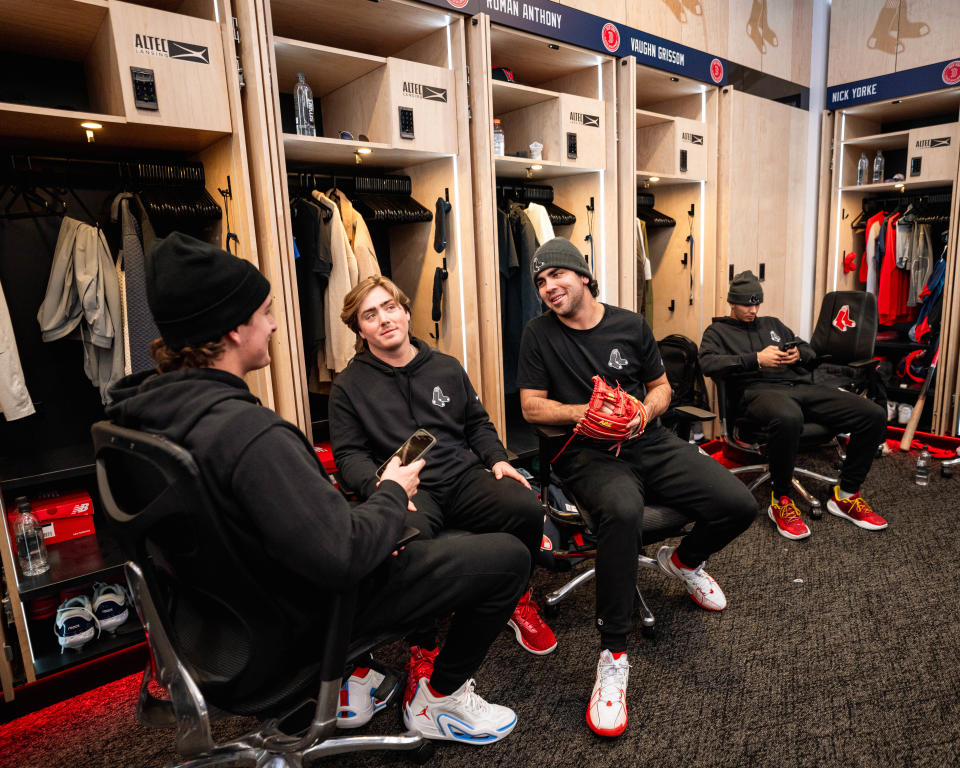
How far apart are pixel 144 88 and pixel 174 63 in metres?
0.13

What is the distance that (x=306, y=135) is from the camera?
2410mm

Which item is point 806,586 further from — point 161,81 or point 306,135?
point 161,81

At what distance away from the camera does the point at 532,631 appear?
6.77 ft

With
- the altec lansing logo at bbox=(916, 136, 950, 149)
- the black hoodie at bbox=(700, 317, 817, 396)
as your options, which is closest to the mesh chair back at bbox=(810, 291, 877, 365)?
the black hoodie at bbox=(700, 317, 817, 396)

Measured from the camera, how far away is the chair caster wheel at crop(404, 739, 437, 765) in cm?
158

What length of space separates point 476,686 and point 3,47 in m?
2.65

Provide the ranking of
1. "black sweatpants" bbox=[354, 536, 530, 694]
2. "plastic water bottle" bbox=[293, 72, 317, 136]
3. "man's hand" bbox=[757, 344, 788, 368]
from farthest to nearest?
"man's hand" bbox=[757, 344, 788, 368]
"plastic water bottle" bbox=[293, 72, 317, 136]
"black sweatpants" bbox=[354, 536, 530, 694]

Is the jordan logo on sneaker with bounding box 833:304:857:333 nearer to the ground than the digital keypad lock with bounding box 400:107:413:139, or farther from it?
nearer to the ground

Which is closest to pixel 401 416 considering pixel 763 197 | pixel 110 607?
pixel 110 607

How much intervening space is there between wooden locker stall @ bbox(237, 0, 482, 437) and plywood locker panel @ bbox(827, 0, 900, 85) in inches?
122

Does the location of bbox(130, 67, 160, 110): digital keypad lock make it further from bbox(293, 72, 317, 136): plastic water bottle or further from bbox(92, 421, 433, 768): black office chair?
bbox(92, 421, 433, 768): black office chair

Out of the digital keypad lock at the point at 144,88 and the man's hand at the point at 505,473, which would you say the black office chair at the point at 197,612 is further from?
the digital keypad lock at the point at 144,88

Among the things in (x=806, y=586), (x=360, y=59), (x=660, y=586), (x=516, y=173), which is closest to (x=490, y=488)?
(x=660, y=586)

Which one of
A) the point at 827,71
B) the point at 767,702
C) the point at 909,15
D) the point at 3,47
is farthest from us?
the point at 827,71
